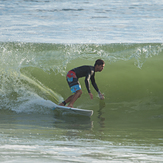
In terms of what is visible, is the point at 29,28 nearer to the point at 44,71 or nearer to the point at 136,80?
the point at 44,71

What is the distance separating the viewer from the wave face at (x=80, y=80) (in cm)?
703

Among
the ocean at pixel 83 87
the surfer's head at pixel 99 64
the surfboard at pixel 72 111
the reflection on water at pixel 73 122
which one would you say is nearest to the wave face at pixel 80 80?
the ocean at pixel 83 87

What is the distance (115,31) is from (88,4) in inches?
376

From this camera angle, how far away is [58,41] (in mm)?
12156

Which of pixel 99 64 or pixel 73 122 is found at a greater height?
pixel 99 64

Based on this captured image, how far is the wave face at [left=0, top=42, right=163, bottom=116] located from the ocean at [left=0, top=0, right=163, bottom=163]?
2 cm

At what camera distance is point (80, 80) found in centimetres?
847

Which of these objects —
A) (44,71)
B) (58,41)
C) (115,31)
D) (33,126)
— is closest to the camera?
(33,126)

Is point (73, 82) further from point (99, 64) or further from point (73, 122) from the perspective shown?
point (73, 122)

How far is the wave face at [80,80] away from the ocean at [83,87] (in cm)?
2

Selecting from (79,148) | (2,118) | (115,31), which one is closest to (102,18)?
(115,31)

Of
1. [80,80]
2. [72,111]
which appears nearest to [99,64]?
[72,111]

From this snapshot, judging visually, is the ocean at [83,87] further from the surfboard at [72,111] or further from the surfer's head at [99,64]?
the surfer's head at [99,64]

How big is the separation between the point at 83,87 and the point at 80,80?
46 centimetres
